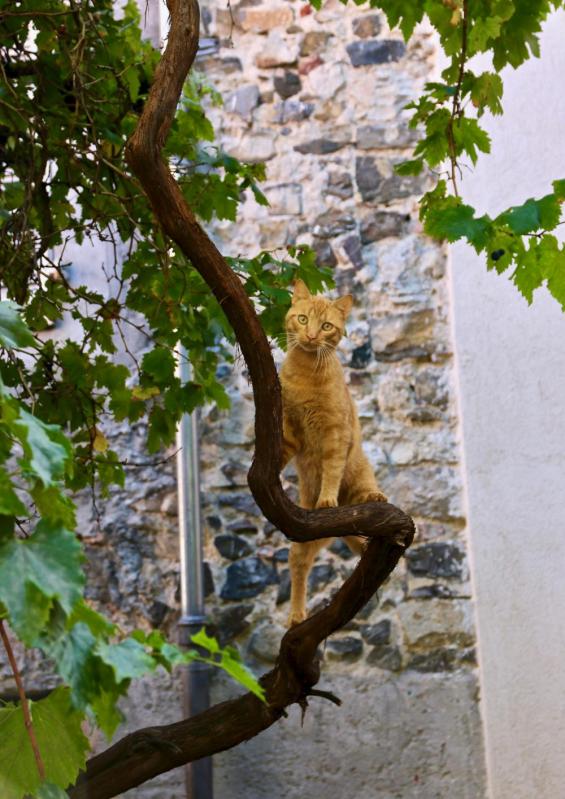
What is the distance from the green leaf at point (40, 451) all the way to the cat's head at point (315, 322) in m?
0.88

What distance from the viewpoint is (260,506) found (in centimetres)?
176

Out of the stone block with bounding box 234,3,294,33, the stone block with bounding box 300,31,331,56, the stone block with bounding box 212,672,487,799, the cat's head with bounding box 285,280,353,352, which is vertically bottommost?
the stone block with bounding box 212,672,487,799

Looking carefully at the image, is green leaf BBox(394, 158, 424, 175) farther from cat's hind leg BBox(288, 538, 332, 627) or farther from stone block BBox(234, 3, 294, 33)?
stone block BBox(234, 3, 294, 33)

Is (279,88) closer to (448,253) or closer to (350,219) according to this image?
(350,219)

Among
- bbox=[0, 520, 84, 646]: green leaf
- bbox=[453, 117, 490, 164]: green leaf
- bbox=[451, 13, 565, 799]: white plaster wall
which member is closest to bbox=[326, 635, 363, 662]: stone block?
bbox=[451, 13, 565, 799]: white plaster wall

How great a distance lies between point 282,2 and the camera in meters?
4.06

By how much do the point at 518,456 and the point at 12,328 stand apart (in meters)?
2.58

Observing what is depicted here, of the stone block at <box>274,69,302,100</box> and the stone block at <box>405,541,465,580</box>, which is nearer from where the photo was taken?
the stone block at <box>405,541,465,580</box>

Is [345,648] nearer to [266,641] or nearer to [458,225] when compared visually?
[266,641]

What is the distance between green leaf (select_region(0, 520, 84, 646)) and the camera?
104 cm

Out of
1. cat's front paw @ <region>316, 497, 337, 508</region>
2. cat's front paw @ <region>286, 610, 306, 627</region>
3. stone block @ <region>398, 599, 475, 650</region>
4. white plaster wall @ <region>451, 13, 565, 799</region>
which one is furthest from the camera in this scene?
stone block @ <region>398, 599, 475, 650</region>

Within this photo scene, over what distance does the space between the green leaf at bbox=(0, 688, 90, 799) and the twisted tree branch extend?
0.48 metres

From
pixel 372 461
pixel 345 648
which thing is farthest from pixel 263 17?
pixel 345 648

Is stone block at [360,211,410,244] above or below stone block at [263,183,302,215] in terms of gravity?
below
